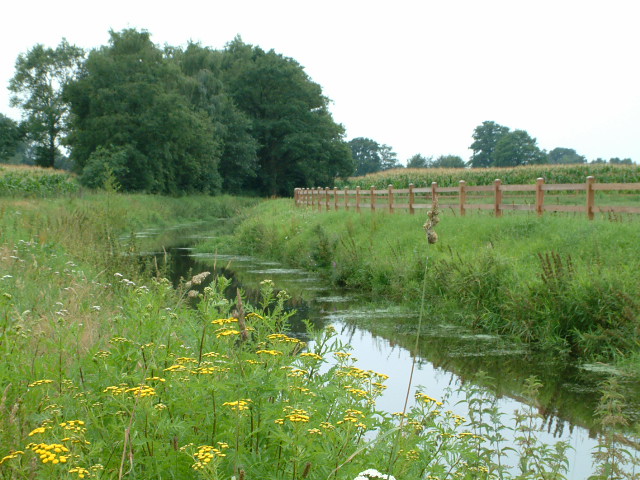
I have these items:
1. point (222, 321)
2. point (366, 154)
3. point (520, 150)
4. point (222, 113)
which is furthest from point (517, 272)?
point (366, 154)

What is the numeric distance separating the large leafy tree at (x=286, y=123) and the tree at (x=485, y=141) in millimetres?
44294

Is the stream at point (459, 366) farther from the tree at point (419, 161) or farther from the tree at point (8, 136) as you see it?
the tree at point (419, 161)

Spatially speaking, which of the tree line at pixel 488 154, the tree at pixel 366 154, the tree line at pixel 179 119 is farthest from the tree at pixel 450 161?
the tree line at pixel 179 119

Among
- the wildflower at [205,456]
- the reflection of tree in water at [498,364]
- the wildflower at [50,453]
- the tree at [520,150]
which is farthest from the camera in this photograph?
the tree at [520,150]

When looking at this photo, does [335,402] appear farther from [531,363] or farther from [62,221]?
[62,221]

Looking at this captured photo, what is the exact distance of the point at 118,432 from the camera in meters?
3.19

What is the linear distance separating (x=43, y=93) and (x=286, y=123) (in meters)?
27.5

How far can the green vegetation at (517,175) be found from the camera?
36.8m

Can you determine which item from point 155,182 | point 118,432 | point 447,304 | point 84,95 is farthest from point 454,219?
point 84,95

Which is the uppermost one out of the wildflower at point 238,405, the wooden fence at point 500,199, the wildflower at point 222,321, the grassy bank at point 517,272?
the wooden fence at point 500,199

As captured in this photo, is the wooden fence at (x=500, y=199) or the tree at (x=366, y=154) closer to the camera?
the wooden fence at (x=500, y=199)

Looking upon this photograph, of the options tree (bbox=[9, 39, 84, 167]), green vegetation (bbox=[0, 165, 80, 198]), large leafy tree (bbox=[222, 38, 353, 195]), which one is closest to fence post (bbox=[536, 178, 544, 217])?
green vegetation (bbox=[0, 165, 80, 198])

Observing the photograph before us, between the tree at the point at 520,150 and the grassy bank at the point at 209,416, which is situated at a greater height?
the tree at the point at 520,150

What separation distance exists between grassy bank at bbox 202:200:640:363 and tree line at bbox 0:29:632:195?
29.3 m
